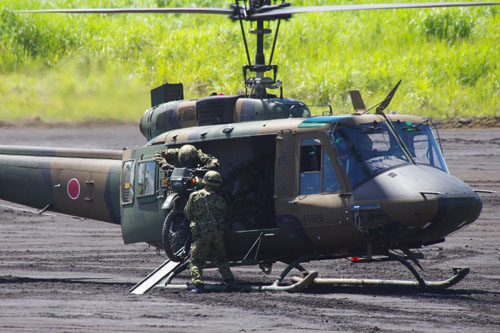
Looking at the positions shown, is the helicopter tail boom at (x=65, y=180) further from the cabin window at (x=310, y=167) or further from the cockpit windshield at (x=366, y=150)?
the cockpit windshield at (x=366, y=150)

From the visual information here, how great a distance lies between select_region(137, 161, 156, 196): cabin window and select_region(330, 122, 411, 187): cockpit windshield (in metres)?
2.98

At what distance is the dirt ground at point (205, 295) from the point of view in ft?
31.0

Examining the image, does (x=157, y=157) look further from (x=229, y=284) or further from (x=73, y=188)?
(x=73, y=188)

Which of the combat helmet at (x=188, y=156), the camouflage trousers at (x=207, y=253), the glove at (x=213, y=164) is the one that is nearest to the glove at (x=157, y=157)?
the combat helmet at (x=188, y=156)

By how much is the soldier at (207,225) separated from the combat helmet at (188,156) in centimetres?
38

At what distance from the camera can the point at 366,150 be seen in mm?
11148

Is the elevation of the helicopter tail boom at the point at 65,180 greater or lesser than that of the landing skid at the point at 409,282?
greater

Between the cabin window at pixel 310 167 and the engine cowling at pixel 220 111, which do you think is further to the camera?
the engine cowling at pixel 220 111

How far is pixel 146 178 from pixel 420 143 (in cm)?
400

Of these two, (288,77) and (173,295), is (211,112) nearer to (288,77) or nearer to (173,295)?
(173,295)

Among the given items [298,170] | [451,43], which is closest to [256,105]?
[298,170]

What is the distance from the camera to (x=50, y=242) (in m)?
18.4

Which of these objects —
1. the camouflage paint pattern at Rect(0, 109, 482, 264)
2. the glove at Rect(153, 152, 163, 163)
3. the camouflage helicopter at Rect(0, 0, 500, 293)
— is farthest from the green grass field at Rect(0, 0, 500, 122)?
the glove at Rect(153, 152, 163, 163)

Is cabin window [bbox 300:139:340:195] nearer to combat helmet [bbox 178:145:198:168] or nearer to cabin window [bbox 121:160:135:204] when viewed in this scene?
combat helmet [bbox 178:145:198:168]
